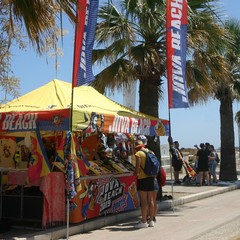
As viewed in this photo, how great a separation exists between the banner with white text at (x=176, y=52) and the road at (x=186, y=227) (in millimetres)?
2833

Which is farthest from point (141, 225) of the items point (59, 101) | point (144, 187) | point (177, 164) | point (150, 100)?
point (177, 164)

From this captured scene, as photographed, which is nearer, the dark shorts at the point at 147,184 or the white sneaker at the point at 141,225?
the dark shorts at the point at 147,184

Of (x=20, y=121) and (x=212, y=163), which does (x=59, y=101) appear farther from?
(x=212, y=163)

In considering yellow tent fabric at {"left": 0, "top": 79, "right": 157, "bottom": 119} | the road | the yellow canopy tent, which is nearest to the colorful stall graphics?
the road

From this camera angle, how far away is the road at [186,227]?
27.4 ft

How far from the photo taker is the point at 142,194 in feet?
30.0

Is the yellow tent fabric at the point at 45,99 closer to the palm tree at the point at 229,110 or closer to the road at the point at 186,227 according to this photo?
the road at the point at 186,227

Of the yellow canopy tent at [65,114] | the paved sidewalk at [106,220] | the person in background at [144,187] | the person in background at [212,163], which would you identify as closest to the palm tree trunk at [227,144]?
the person in background at [212,163]

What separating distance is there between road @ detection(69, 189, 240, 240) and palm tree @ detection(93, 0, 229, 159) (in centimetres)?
324

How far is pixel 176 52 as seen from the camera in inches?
440

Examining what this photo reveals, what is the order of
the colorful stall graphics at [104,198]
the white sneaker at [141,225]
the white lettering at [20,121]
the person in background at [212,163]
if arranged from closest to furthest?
the white lettering at [20,121] → the colorful stall graphics at [104,198] → the white sneaker at [141,225] → the person in background at [212,163]

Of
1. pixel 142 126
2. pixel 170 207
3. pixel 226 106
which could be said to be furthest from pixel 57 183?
pixel 226 106

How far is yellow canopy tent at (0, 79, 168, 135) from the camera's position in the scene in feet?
27.2

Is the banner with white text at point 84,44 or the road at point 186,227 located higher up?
the banner with white text at point 84,44
